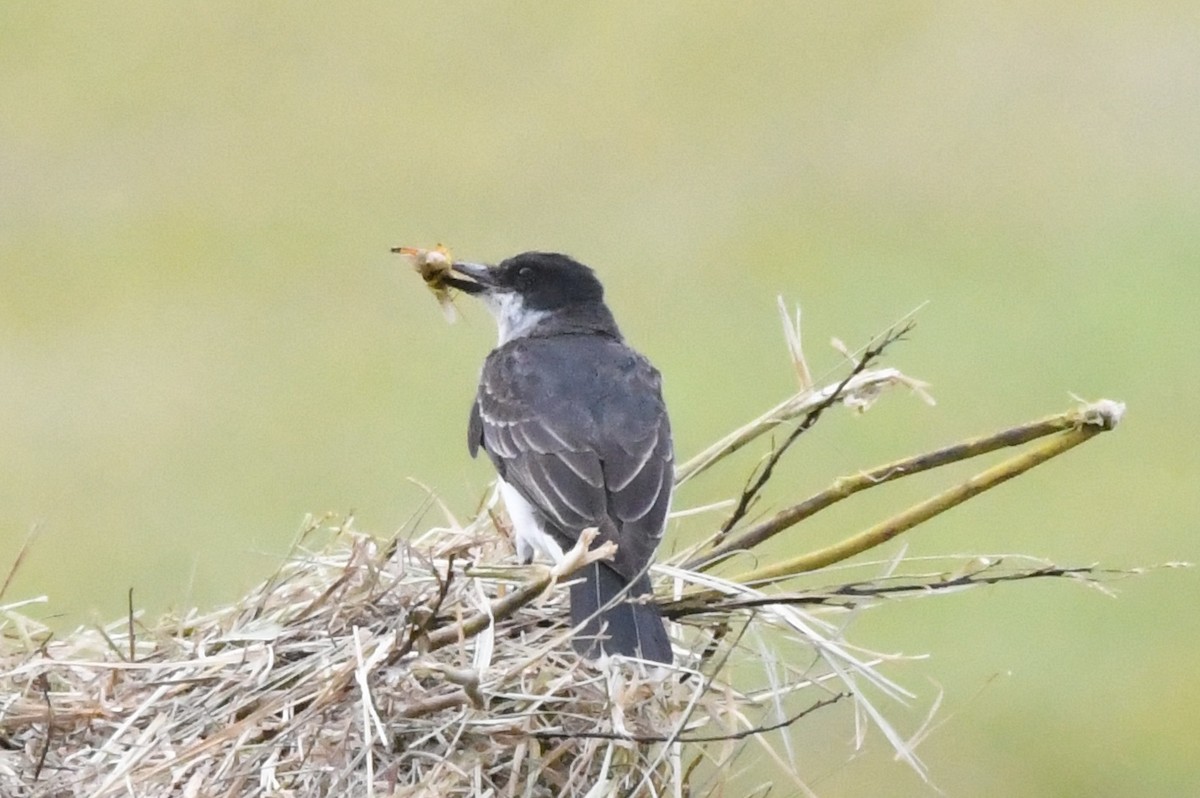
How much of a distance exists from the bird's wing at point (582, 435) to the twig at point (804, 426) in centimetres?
26

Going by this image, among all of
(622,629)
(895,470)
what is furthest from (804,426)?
(622,629)

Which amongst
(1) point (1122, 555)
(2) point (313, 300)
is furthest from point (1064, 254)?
(2) point (313, 300)

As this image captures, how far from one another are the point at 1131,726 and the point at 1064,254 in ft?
10.5

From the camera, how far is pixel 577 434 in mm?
3646

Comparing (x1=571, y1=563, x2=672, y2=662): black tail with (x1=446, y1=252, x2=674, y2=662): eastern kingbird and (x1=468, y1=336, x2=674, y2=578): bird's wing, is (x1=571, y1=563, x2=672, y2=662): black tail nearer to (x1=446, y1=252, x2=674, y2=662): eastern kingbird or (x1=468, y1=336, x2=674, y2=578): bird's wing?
(x1=446, y1=252, x2=674, y2=662): eastern kingbird

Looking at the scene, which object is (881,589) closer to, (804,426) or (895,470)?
(895,470)

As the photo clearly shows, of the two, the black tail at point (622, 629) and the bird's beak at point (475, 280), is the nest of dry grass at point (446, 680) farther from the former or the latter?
the bird's beak at point (475, 280)

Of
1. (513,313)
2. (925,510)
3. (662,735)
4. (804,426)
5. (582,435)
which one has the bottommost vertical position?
(662,735)

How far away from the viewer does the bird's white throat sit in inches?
179

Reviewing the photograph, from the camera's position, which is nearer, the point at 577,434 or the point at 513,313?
the point at 577,434

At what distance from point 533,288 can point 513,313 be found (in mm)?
85

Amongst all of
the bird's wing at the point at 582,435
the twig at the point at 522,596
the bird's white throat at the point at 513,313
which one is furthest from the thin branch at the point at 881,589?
the bird's white throat at the point at 513,313

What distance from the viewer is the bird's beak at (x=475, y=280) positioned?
179 inches

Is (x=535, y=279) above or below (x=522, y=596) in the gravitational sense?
above
